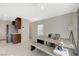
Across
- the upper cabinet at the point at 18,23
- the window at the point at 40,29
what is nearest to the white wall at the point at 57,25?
the window at the point at 40,29

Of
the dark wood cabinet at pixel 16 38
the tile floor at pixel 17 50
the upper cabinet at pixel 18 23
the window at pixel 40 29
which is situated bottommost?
the tile floor at pixel 17 50

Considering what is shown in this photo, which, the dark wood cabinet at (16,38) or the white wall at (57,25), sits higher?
the white wall at (57,25)

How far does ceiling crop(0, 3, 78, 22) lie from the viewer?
1336 millimetres

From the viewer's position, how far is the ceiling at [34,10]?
134cm

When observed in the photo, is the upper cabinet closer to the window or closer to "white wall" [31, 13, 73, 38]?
"white wall" [31, 13, 73, 38]

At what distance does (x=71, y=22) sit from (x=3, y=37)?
3.34 feet

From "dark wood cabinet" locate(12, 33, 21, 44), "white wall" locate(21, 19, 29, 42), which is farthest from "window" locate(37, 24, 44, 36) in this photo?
"dark wood cabinet" locate(12, 33, 21, 44)

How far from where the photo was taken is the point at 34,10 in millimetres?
1388

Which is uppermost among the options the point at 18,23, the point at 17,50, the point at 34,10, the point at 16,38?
the point at 34,10

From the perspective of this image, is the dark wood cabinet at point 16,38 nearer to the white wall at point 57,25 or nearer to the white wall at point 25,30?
the white wall at point 25,30

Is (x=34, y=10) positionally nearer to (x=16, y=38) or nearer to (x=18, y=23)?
(x=18, y=23)

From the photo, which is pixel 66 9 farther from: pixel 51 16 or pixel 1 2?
pixel 1 2

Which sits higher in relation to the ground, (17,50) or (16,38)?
(16,38)

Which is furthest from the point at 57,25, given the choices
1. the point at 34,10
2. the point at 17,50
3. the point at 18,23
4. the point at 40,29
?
the point at 17,50
